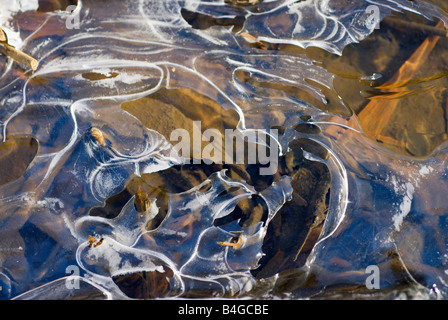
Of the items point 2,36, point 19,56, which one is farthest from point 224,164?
point 2,36

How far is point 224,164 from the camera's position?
106 inches

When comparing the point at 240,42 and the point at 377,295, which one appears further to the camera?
the point at 240,42

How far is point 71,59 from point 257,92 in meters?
1.57

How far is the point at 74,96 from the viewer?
2.75 meters

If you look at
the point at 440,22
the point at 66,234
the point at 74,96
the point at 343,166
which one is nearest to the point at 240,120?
the point at 343,166

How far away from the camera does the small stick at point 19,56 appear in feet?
9.02

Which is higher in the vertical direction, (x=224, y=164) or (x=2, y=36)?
(x=2, y=36)

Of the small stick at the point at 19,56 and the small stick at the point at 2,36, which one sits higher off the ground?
the small stick at the point at 2,36

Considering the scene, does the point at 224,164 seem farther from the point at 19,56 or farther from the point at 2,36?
the point at 2,36

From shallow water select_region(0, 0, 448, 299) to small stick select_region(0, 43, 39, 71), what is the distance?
0.05 metres

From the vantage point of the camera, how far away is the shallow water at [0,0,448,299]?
266 cm

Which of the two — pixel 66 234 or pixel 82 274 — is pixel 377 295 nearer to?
pixel 82 274

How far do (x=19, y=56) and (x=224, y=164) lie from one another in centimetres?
191

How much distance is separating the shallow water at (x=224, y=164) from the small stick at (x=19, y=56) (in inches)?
1.9
